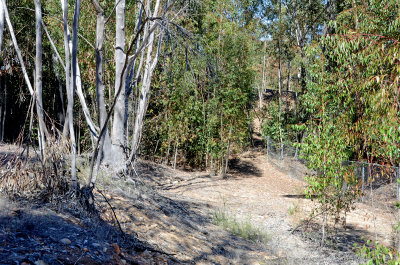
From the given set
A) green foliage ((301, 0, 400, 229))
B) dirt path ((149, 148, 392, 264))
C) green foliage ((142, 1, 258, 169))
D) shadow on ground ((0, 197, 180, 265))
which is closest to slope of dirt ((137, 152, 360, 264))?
dirt path ((149, 148, 392, 264))

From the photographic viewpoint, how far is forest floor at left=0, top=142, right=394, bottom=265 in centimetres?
334

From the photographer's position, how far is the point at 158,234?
5211 mm

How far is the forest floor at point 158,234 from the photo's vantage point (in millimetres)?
3339

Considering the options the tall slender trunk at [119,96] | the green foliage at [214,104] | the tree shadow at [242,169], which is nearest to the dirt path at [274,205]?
the tree shadow at [242,169]

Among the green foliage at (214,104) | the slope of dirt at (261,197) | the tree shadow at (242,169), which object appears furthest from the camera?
the tree shadow at (242,169)

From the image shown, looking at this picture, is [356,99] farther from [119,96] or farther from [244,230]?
[119,96]

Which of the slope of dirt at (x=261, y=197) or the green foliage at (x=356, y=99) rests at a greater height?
the green foliage at (x=356, y=99)

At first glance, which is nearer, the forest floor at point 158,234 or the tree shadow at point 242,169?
the forest floor at point 158,234

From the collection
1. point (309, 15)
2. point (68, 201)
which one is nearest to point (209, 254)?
point (68, 201)

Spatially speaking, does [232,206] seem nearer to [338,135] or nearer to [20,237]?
[338,135]

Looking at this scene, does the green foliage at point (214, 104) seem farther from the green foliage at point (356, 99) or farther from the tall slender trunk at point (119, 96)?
the green foliage at point (356, 99)

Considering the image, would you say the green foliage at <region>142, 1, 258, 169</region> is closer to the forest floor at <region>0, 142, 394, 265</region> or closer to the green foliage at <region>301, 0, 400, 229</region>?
the forest floor at <region>0, 142, 394, 265</region>

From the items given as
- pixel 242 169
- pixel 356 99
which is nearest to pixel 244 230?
pixel 356 99

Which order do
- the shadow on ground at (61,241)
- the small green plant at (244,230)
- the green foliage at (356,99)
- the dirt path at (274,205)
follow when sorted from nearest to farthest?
the shadow on ground at (61,241) < the green foliage at (356,99) < the dirt path at (274,205) < the small green plant at (244,230)
